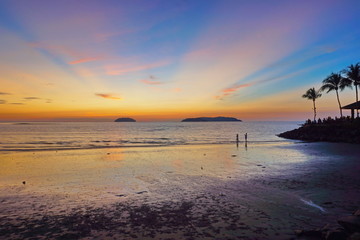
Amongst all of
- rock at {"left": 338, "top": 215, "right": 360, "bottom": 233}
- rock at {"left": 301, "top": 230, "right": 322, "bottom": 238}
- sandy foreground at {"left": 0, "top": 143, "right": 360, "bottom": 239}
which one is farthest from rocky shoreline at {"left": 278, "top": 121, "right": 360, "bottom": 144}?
rock at {"left": 301, "top": 230, "right": 322, "bottom": 238}

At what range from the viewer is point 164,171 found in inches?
727

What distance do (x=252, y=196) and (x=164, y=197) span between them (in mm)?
4031

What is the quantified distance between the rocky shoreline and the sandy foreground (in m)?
28.9

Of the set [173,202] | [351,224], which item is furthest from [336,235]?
[173,202]

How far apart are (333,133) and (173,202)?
46.7 m

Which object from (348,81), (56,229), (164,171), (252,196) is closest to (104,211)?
(56,229)

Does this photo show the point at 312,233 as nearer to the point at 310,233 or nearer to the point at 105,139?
the point at 310,233

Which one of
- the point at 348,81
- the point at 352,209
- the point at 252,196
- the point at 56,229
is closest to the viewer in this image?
the point at 56,229

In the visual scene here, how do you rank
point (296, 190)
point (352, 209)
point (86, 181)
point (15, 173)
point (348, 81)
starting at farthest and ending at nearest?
point (348, 81) → point (15, 173) → point (86, 181) → point (296, 190) → point (352, 209)

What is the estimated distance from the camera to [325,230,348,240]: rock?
21.8 ft

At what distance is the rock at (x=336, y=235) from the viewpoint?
262 inches

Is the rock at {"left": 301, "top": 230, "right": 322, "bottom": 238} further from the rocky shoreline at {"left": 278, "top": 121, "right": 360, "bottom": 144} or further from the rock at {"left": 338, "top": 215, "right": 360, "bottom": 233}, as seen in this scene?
the rocky shoreline at {"left": 278, "top": 121, "right": 360, "bottom": 144}

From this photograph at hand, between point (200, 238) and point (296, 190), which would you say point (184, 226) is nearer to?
point (200, 238)

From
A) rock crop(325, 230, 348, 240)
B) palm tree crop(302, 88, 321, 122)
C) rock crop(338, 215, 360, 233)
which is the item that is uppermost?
palm tree crop(302, 88, 321, 122)
